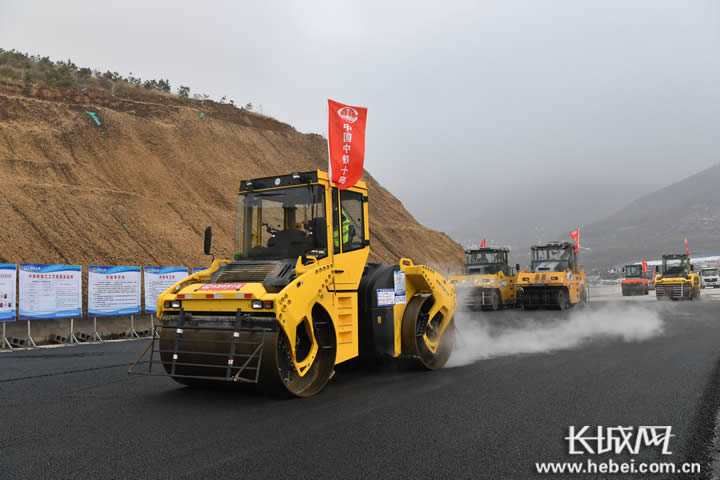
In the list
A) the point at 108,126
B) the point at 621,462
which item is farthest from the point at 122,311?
the point at 108,126

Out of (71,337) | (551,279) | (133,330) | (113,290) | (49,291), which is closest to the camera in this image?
(49,291)

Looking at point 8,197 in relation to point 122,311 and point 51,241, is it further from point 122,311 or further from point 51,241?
point 122,311

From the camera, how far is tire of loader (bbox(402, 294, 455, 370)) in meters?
7.48

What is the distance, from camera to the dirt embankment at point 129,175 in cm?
1906

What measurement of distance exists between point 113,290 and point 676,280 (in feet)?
79.8

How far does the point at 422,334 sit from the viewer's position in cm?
782

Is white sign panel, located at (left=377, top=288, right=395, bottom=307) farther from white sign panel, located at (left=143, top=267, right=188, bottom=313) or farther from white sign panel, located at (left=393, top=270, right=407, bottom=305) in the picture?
white sign panel, located at (left=143, top=267, right=188, bottom=313)

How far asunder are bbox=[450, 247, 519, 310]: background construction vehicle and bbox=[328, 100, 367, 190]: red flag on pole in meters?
13.3

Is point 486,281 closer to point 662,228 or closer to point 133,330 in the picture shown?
point 133,330

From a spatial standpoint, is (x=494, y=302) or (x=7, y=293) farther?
(x=494, y=302)

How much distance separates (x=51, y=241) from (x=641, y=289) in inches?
1256

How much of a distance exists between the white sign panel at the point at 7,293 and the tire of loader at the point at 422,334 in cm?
844

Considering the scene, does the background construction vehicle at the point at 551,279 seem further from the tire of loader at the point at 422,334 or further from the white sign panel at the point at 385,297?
the white sign panel at the point at 385,297

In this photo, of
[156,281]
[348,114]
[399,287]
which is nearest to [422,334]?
[399,287]
